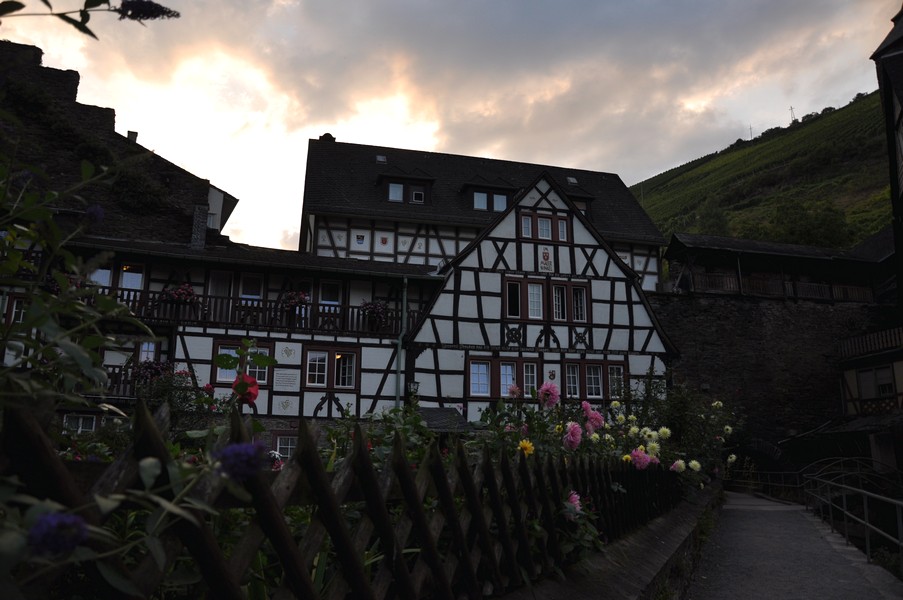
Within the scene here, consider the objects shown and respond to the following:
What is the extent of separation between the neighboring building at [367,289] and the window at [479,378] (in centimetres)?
4

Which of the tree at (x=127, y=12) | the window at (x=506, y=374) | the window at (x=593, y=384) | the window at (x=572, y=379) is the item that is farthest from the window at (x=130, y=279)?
the tree at (x=127, y=12)

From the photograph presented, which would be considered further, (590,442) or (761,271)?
(761,271)

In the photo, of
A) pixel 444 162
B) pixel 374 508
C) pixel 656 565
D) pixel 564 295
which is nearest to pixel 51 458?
pixel 374 508

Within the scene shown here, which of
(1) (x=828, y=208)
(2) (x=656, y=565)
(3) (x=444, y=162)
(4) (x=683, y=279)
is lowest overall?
(2) (x=656, y=565)

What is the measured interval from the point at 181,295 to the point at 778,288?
29882mm

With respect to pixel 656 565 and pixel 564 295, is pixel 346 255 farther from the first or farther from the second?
pixel 656 565

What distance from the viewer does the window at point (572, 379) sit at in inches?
991

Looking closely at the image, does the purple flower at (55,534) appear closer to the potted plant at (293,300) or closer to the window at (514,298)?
the potted plant at (293,300)

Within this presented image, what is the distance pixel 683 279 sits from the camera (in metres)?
37.6

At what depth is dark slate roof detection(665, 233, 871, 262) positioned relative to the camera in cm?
3750

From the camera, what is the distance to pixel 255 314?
75.4 ft

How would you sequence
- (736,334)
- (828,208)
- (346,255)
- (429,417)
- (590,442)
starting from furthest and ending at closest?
1. (828,208)
2. (736,334)
3. (346,255)
4. (429,417)
5. (590,442)

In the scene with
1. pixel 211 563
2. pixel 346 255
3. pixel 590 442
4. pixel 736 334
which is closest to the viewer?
pixel 211 563

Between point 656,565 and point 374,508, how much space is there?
13.5 ft
